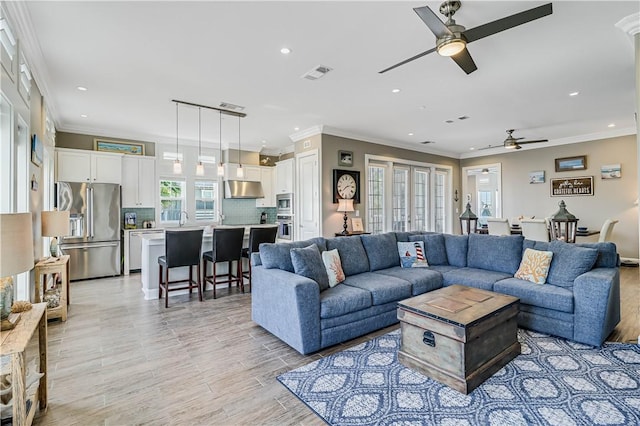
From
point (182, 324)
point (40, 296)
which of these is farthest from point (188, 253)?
point (40, 296)

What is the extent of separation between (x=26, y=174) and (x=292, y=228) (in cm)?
463

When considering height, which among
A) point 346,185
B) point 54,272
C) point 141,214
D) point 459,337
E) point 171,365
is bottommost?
point 171,365

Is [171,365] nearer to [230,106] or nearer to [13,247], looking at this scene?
[13,247]

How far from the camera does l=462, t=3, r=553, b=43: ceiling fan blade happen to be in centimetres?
212

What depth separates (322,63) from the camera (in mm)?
3395

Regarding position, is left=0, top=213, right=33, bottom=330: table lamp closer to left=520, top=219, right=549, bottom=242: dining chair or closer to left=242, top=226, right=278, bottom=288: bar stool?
left=242, top=226, right=278, bottom=288: bar stool

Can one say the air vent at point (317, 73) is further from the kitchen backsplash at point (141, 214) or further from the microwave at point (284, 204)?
the kitchen backsplash at point (141, 214)

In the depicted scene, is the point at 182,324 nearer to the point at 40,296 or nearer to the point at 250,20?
the point at 40,296

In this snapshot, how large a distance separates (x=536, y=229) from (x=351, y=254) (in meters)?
3.62

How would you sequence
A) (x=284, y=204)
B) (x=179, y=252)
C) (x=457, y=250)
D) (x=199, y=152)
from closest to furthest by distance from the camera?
(x=179, y=252), (x=457, y=250), (x=199, y=152), (x=284, y=204)

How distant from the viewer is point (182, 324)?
3545 mm

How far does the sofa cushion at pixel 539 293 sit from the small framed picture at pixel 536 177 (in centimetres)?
541

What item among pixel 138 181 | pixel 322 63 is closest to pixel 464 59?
pixel 322 63

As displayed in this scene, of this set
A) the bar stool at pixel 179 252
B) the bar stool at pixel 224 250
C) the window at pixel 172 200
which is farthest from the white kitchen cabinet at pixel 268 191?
the bar stool at pixel 179 252
